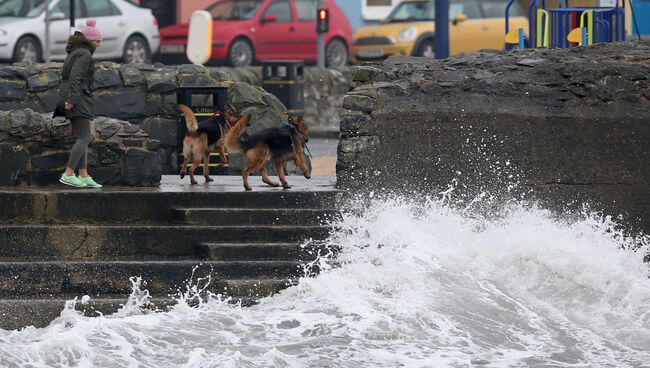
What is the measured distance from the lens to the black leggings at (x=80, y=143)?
47.5 feet

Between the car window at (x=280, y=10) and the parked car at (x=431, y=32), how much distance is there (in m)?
1.64

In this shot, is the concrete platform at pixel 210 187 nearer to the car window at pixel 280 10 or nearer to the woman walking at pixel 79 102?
the woman walking at pixel 79 102

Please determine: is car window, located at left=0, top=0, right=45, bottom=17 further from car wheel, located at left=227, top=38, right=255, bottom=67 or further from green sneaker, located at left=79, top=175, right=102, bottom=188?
green sneaker, located at left=79, top=175, right=102, bottom=188

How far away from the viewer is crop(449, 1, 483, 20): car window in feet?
117

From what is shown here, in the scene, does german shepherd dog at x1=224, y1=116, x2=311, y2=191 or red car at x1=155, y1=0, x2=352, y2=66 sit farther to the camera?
red car at x1=155, y1=0, x2=352, y2=66

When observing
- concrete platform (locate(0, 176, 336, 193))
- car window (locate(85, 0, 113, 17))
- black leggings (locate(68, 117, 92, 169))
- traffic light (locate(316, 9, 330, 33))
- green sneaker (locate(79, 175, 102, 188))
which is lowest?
concrete platform (locate(0, 176, 336, 193))

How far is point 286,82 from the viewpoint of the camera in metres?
25.4

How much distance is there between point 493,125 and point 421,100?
2.21 ft

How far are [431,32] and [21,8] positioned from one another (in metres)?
8.47

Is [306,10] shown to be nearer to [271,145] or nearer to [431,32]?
[431,32]

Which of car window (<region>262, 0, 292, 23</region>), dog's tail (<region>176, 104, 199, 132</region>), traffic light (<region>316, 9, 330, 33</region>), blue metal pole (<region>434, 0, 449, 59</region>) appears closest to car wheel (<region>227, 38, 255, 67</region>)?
car window (<region>262, 0, 292, 23</region>)

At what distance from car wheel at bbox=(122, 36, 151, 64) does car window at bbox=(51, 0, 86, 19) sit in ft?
4.88

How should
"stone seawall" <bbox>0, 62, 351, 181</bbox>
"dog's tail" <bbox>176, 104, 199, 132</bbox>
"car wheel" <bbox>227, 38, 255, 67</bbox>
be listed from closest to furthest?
"dog's tail" <bbox>176, 104, 199, 132</bbox> < "stone seawall" <bbox>0, 62, 351, 181</bbox> < "car wheel" <bbox>227, 38, 255, 67</bbox>

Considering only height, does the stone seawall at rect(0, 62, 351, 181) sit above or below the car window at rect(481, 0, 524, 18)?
below
